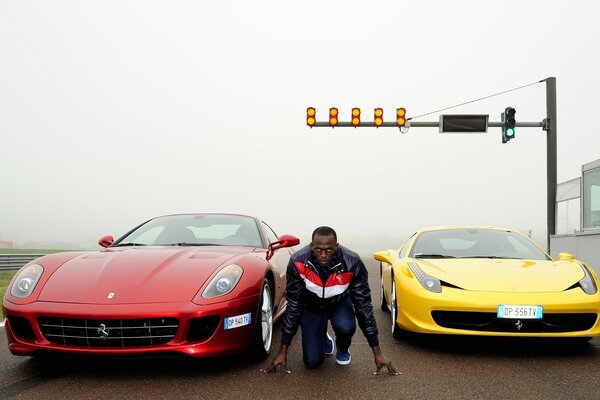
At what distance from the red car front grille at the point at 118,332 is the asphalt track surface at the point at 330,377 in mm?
292

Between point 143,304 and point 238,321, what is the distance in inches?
26.9

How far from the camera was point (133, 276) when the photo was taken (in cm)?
452

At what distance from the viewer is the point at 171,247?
5543 mm

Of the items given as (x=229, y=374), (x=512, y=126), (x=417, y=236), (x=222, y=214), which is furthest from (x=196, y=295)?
(x=512, y=126)

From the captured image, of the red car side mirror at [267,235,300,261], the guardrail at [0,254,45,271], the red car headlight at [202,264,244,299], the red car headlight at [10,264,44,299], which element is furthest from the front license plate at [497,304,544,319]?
the guardrail at [0,254,45,271]

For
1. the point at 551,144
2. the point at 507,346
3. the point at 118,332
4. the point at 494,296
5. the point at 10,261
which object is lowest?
the point at 10,261

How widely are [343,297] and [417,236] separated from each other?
247cm

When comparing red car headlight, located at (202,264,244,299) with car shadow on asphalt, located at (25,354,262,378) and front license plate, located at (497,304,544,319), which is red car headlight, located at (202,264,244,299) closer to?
car shadow on asphalt, located at (25,354,262,378)

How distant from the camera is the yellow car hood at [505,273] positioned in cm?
529

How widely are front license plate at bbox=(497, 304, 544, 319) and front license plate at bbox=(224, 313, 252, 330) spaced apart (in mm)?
2069

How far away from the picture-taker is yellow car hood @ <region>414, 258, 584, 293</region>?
17.4 feet

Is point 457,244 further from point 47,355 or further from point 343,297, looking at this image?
point 47,355

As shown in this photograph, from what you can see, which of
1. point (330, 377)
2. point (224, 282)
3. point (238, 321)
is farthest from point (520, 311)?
point (224, 282)

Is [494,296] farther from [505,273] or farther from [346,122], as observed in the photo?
[346,122]
